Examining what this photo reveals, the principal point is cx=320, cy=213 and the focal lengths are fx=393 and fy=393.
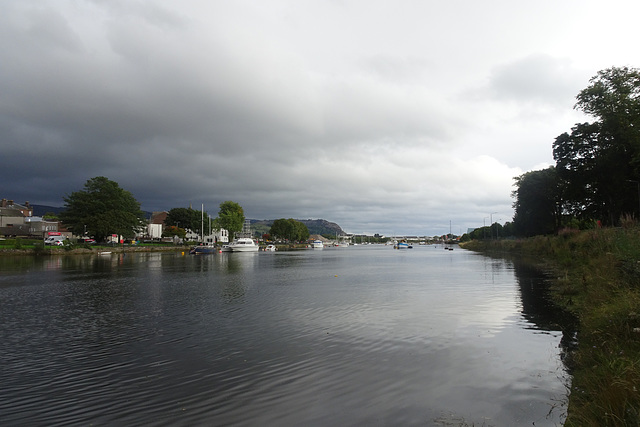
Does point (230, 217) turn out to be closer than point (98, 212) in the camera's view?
No

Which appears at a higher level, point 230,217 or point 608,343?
point 230,217

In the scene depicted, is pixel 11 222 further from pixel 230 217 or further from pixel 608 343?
pixel 608 343

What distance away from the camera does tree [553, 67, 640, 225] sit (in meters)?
33.3

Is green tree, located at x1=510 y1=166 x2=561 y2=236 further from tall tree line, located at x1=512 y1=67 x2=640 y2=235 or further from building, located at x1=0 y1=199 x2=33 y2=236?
building, located at x1=0 y1=199 x2=33 y2=236

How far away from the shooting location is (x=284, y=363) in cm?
912

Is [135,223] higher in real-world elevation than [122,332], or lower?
higher

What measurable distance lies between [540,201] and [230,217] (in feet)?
288

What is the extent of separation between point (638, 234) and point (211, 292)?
67.2 feet

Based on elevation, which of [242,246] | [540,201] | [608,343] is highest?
[540,201]

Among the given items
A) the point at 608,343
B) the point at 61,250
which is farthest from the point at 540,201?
the point at 61,250

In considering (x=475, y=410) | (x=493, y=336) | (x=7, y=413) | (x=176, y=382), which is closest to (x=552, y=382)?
(x=475, y=410)

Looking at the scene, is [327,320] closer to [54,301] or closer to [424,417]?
[424,417]

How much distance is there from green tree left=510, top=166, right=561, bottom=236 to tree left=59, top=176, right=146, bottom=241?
7875 cm

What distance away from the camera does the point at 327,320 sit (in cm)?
1416
